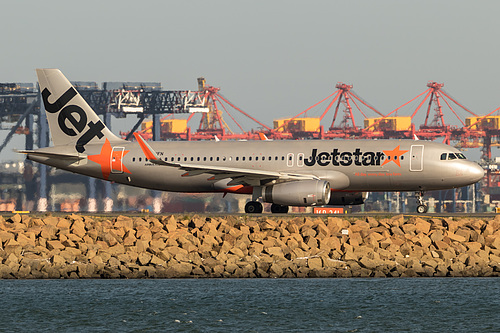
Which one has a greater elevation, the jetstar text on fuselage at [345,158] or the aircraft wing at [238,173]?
the jetstar text on fuselage at [345,158]

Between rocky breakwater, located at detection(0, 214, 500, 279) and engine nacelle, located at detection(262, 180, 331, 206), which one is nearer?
rocky breakwater, located at detection(0, 214, 500, 279)

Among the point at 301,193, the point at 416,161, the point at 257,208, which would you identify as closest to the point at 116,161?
the point at 257,208

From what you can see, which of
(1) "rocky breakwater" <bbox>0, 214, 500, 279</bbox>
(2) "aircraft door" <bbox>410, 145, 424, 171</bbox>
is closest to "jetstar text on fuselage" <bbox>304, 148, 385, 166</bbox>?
(2) "aircraft door" <bbox>410, 145, 424, 171</bbox>

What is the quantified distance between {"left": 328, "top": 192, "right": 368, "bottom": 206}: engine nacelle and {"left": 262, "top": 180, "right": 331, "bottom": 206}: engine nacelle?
286 cm

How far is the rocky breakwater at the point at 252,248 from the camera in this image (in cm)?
2855

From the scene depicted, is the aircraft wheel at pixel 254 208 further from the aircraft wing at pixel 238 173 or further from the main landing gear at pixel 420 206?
the main landing gear at pixel 420 206

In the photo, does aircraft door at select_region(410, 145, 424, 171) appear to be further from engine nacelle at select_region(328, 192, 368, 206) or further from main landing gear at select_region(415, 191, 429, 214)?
engine nacelle at select_region(328, 192, 368, 206)

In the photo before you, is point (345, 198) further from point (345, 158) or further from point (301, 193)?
point (301, 193)

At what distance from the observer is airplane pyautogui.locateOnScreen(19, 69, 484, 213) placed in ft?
132

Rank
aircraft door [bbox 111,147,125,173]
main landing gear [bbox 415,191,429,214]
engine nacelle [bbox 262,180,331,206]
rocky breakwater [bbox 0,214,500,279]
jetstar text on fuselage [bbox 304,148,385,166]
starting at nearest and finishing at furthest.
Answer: rocky breakwater [bbox 0,214,500,279] → engine nacelle [bbox 262,180,331,206] → jetstar text on fuselage [bbox 304,148,385,166] → main landing gear [bbox 415,191,429,214] → aircraft door [bbox 111,147,125,173]

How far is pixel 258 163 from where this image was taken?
42625mm

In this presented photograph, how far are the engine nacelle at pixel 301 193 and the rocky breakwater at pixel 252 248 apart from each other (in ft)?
9.09

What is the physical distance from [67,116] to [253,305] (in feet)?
79.2

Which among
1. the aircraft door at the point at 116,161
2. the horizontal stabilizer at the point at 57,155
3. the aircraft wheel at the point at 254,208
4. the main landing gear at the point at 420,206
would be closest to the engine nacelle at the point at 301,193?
the aircraft wheel at the point at 254,208
